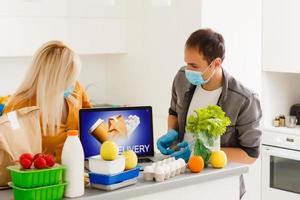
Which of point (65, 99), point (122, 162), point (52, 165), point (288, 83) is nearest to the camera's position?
point (52, 165)

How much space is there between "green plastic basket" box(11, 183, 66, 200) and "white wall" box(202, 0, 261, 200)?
2292 millimetres

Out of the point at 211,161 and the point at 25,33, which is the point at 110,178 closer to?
the point at 211,161

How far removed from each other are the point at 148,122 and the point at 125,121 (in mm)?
122

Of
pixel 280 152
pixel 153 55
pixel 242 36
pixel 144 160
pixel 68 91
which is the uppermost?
pixel 242 36

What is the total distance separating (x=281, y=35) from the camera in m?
4.15

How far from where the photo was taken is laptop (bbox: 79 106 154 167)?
2.44 metres

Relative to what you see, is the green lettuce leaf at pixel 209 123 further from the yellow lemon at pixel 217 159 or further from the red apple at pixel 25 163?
the red apple at pixel 25 163

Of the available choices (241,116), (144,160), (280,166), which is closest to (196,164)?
(144,160)

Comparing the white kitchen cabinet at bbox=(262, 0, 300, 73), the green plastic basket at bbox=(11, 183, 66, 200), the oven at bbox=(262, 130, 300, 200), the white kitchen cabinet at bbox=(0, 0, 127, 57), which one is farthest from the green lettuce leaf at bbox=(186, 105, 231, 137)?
the white kitchen cabinet at bbox=(262, 0, 300, 73)

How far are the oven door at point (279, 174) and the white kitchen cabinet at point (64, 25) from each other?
1.47 metres

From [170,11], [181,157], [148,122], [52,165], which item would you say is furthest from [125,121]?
[170,11]

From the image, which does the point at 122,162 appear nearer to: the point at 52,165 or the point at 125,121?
the point at 52,165

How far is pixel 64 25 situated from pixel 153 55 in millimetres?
721

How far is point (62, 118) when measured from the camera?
2.62m
